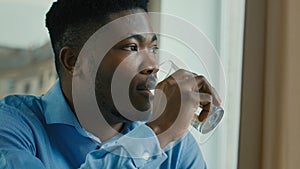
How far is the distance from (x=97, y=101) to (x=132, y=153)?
172 millimetres

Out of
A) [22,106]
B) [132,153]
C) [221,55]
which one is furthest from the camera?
[221,55]

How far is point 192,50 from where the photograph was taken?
3.62 feet

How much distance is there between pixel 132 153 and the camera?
2.72ft

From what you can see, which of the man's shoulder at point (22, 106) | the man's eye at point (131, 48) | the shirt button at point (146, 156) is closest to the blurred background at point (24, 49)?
the man's shoulder at point (22, 106)

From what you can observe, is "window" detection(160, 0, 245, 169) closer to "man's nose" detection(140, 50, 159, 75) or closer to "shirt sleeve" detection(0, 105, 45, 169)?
"man's nose" detection(140, 50, 159, 75)

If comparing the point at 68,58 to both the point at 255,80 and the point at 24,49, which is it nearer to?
the point at 24,49

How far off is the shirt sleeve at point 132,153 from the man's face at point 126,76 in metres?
0.09

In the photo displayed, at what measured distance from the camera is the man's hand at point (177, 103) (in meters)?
0.87

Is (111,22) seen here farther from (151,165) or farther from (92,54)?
(151,165)

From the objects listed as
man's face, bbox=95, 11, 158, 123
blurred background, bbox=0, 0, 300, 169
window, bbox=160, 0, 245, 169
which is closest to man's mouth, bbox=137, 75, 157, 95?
man's face, bbox=95, 11, 158, 123

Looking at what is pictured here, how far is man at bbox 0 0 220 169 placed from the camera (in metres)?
0.88

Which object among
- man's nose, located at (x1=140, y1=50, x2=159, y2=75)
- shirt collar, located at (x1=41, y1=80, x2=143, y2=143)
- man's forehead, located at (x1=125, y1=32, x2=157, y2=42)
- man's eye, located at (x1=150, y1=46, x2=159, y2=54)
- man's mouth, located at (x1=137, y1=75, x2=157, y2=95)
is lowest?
shirt collar, located at (x1=41, y1=80, x2=143, y2=143)

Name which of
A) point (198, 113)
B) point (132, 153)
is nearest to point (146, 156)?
point (132, 153)

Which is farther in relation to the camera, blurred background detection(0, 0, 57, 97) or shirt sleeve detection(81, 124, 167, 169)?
blurred background detection(0, 0, 57, 97)
